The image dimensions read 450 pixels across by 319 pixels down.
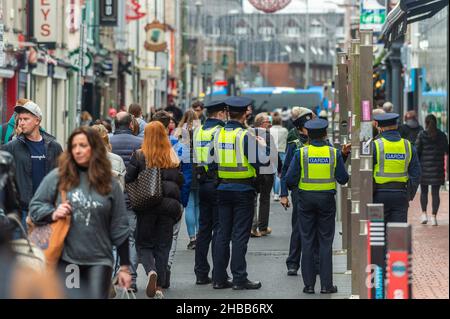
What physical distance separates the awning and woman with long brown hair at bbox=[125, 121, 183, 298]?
5031 mm

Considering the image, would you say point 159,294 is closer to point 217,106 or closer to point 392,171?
point 217,106

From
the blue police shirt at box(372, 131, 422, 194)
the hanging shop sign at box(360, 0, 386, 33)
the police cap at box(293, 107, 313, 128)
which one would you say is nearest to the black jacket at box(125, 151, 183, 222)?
the blue police shirt at box(372, 131, 422, 194)

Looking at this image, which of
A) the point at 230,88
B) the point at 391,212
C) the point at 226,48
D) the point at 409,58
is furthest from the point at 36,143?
the point at 226,48

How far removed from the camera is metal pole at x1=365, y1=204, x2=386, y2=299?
33.1 feet

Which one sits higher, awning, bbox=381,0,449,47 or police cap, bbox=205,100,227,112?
awning, bbox=381,0,449,47

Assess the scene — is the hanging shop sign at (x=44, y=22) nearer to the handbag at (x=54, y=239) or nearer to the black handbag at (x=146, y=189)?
the black handbag at (x=146, y=189)

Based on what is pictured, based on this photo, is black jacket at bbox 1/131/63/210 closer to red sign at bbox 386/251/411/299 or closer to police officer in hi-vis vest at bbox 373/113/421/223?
police officer in hi-vis vest at bbox 373/113/421/223

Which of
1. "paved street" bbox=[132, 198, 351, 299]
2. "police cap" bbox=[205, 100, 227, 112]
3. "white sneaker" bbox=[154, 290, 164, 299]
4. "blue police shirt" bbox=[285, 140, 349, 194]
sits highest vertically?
"police cap" bbox=[205, 100, 227, 112]

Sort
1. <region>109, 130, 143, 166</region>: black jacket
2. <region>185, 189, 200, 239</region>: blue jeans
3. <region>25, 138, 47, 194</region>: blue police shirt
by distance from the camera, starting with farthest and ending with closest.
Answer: <region>185, 189, 200, 239</region>: blue jeans, <region>109, 130, 143, 166</region>: black jacket, <region>25, 138, 47, 194</region>: blue police shirt

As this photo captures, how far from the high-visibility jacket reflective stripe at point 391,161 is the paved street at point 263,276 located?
124 centimetres

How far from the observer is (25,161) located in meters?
12.2

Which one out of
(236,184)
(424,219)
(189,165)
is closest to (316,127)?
(236,184)

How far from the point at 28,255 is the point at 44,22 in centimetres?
3021

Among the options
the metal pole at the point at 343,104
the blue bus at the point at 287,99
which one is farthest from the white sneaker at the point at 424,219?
the blue bus at the point at 287,99
